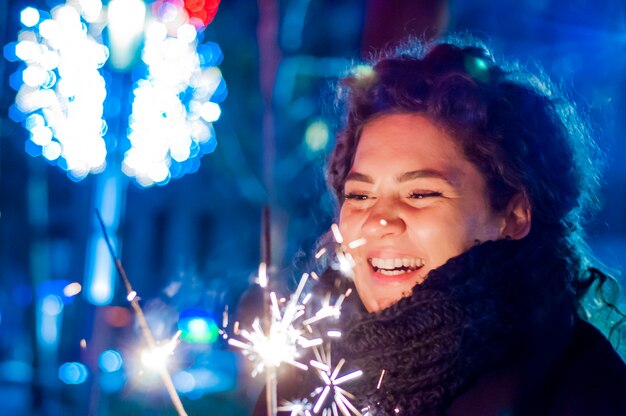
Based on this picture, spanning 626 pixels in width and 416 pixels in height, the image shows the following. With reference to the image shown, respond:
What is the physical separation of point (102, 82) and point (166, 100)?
0.83 meters

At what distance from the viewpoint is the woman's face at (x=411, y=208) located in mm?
2582

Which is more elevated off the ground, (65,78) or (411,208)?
(65,78)

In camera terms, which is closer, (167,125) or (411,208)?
(411,208)

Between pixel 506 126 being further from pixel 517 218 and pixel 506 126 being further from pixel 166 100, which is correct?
pixel 166 100

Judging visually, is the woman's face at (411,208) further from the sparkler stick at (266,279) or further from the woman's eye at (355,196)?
the sparkler stick at (266,279)

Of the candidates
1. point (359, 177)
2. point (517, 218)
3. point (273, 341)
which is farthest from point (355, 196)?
point (273, 341)

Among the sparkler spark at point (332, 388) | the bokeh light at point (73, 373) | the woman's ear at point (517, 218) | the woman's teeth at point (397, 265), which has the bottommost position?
the sparkler spark at point (332, 388)

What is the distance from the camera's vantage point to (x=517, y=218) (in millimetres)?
2707

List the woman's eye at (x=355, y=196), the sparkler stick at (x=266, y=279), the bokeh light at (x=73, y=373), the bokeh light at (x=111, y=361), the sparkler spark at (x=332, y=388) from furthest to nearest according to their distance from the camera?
the bokeh light at (x=111, y=361) < the bokeh light at (x=73, y=373) < the woman's eye at (x=355, y=196) < the sparkler spark at (x=332, y=388) < the sparkler stick at (x=266, y=279)

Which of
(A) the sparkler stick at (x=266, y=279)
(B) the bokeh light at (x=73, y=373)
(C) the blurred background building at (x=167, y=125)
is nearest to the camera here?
(A) the sparkler stick at (x=266, y=279)

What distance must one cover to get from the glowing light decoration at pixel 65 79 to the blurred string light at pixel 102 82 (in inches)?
0.5

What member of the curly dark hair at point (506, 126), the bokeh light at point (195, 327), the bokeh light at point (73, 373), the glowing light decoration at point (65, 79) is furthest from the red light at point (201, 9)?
the curly dark hair at point (506, 126)

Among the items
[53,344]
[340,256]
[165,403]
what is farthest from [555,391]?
[53,344]

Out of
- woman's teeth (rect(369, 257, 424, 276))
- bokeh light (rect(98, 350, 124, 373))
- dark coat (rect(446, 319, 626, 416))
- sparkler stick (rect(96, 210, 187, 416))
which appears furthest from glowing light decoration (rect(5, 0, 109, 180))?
dark coat (rect(446, 319, 626, 416))
